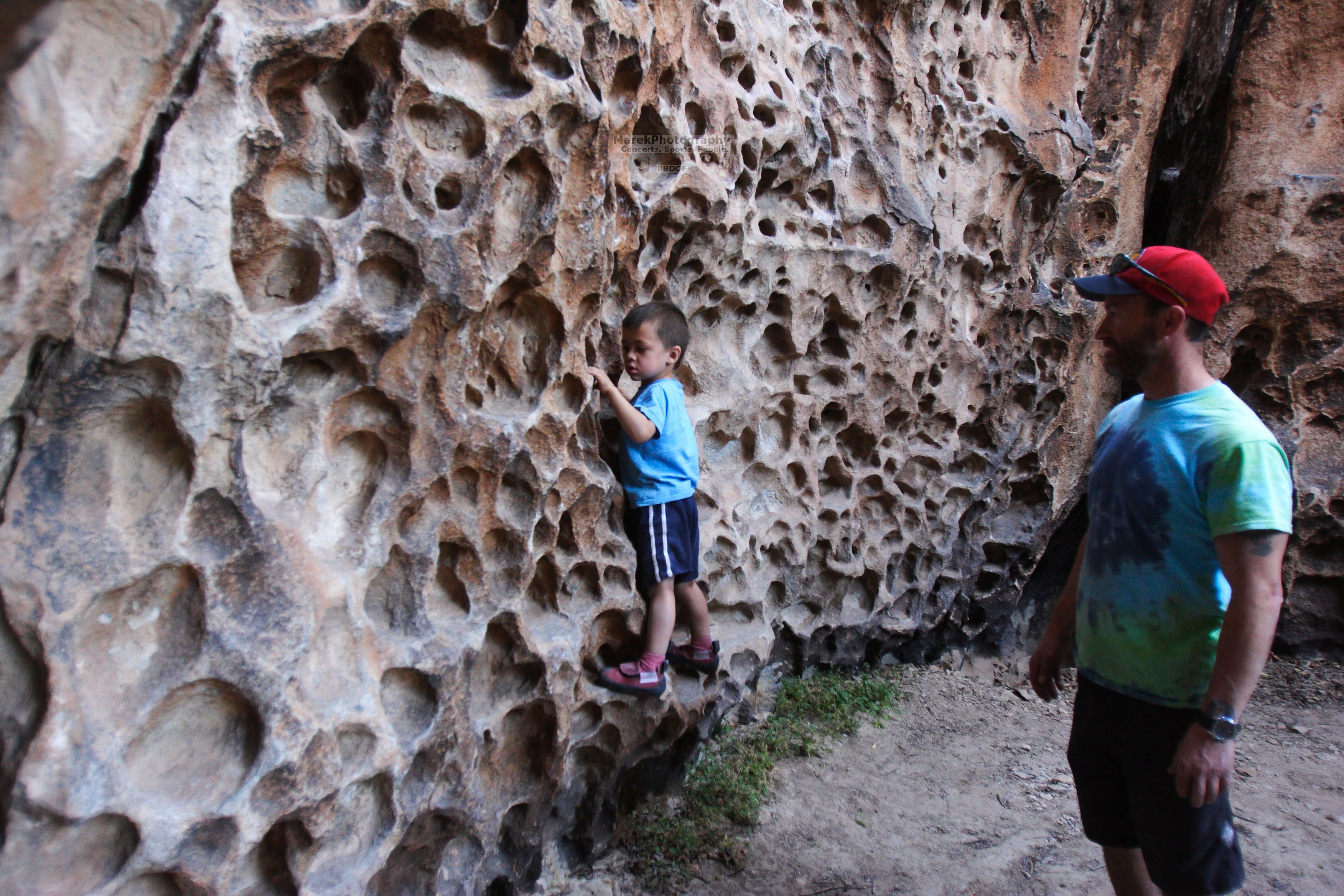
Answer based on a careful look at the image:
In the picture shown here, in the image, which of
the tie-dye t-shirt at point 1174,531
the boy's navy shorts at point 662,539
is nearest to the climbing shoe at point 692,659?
the boy's navy shorts at point 662,539

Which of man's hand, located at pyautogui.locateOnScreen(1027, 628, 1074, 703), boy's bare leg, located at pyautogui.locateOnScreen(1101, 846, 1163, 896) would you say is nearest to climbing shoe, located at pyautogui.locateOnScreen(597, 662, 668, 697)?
man's hand, located at pyautogui.locateOnScreen(1027, 628, 1074, 703)

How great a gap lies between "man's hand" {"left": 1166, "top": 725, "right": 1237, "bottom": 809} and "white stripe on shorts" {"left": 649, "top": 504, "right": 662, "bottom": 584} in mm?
1462

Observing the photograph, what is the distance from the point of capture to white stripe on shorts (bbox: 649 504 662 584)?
2617 millimetres

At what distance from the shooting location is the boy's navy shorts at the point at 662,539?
263cm

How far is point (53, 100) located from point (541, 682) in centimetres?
165

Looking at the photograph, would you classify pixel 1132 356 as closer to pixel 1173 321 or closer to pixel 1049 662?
pixel 1173 321

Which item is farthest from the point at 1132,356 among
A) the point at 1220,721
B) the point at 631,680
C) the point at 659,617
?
the point at 631,680

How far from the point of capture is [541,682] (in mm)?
2332

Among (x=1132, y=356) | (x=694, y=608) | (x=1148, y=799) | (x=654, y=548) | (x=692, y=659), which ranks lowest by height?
(x=692, y=659)

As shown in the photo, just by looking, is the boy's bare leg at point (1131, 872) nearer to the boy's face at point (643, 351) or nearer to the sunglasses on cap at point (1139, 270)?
the sunglasses on cap at point (1139, 270)

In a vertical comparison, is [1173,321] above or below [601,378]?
above

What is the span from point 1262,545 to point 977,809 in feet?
6.23

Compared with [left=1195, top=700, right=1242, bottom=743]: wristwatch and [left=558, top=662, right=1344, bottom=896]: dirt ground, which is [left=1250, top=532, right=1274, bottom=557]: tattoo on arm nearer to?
[left=1195, top=700, right=1242, bottom=743]: wristwatch

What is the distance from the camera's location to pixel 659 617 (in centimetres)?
268
